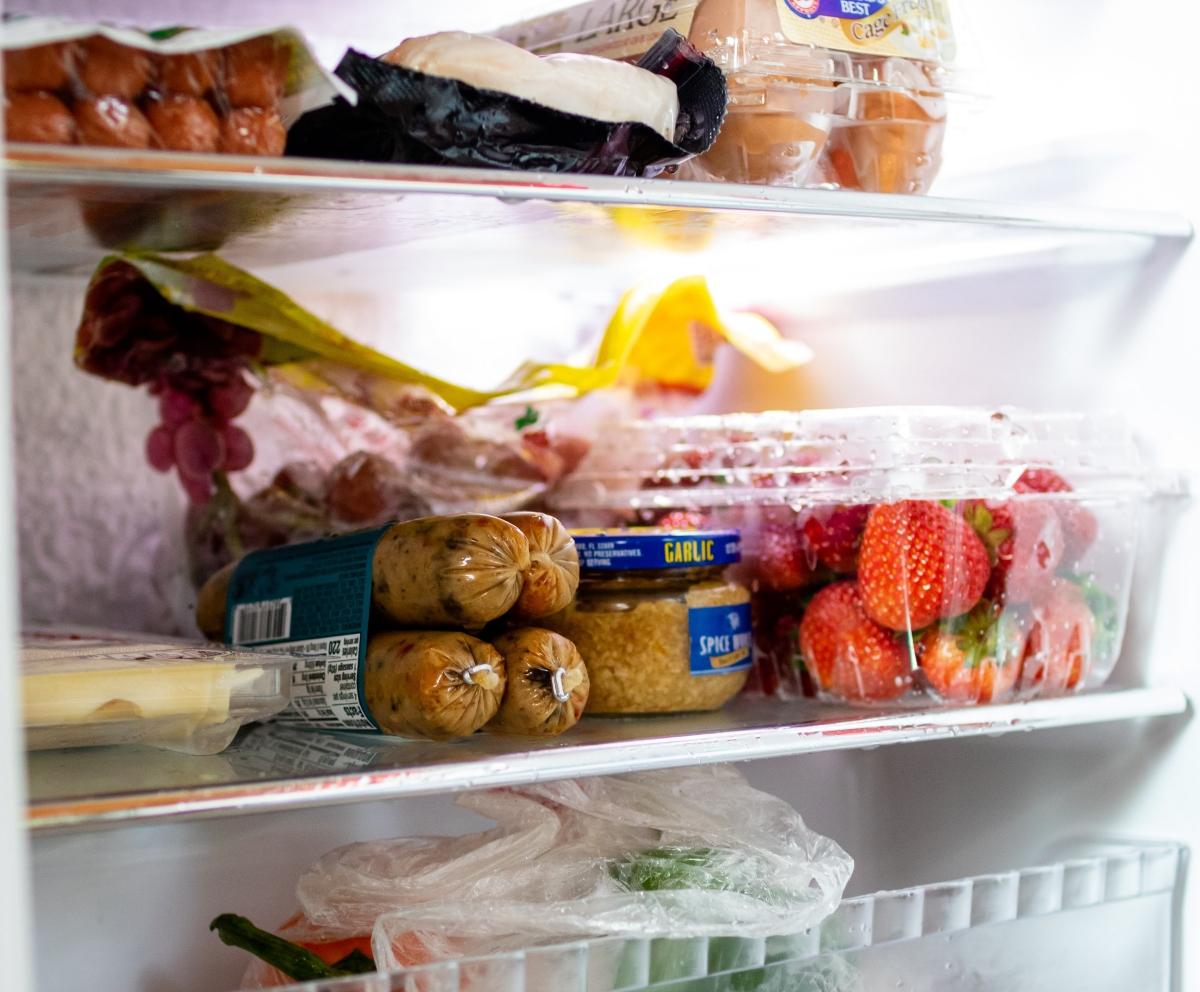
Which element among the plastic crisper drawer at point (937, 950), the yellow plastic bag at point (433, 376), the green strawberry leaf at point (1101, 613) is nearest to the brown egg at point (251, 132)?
the yellow plastic bag at point (433, 376)

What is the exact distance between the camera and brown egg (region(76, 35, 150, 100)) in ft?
2.61

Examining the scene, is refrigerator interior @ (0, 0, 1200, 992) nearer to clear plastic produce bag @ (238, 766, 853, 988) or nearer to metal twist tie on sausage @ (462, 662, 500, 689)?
clear plastic produce bag @ (238, 766, 853, 988)

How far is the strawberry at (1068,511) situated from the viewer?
1.12 m

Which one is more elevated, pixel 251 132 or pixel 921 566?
pixel 251 132

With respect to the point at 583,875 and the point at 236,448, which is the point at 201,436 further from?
the point at 583,875

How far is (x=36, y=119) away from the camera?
2.56 feet

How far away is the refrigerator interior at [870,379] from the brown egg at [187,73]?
7.4 inches

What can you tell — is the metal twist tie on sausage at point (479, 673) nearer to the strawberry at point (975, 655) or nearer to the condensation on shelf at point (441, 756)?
the condensation on shelf at point (441, 756)

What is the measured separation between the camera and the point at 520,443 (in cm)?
138

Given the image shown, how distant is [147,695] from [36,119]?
36 cm

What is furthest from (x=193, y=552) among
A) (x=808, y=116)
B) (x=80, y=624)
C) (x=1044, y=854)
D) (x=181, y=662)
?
(x=1044, y=854)

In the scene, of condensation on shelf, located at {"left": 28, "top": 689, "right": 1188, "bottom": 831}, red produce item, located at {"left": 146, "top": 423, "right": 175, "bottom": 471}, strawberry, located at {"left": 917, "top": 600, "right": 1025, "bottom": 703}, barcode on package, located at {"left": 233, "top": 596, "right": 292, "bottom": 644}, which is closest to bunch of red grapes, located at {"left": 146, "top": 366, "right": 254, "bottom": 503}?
red produce item, located at {"left": 146, "top": 423, "right": 175, "bottom": 471}

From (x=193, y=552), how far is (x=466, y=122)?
0.61 meters

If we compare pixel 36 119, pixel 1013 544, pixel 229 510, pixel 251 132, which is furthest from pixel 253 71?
pixel 1013 544
